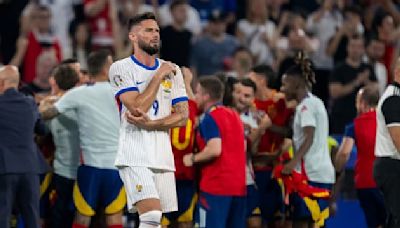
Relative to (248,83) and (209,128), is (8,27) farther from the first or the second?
(209,128)

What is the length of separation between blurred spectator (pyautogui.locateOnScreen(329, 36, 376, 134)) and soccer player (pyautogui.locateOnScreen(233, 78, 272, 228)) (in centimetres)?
376

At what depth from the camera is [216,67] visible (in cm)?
1919

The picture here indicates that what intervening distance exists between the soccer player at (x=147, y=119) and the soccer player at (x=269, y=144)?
3.12 m

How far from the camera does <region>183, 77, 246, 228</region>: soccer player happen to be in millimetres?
12945

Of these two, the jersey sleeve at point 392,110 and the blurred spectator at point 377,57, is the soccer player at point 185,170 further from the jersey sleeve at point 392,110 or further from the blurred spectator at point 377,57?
the blurred spectator at point 377,57

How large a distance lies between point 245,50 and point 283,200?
13.6ft

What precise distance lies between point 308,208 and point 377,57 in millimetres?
6370

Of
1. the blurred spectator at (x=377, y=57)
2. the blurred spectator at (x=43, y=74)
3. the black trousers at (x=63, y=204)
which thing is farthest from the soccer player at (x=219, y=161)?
the blurred spectator at (x=377, y=57)

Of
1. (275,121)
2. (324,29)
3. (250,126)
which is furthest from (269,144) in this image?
(324,29)

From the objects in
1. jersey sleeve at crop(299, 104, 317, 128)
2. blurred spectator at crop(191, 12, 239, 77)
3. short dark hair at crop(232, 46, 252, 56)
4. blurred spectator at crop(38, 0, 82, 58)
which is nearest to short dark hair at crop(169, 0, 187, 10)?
blurred spectator at crop(191, 12, 239, 77)

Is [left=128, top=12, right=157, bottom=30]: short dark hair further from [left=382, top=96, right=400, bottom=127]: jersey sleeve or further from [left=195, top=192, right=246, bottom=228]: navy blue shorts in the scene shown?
[left=195, top=192, right=246, bottom=228]: navy blue shorts

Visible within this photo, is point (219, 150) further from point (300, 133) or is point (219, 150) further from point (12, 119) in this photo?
point (12, 119)

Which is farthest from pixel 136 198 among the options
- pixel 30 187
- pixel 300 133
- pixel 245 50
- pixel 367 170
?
pixel 245 50

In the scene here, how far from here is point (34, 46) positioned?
712 inches
